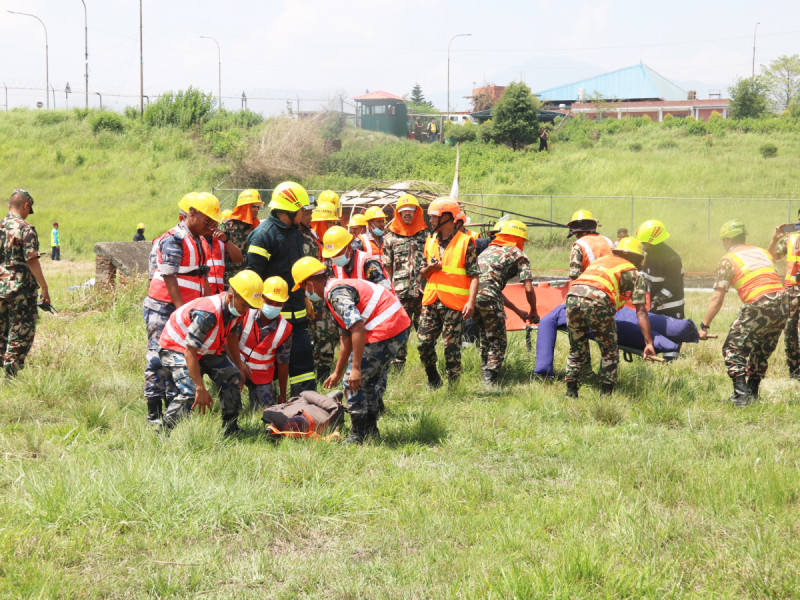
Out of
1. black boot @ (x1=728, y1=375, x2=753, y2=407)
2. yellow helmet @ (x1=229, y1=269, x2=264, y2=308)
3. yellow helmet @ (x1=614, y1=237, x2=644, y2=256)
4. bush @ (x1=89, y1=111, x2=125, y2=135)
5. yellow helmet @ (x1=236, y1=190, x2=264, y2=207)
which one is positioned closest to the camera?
yellow helmet @ (x1=229, y1=269, x2=264, y2=308)

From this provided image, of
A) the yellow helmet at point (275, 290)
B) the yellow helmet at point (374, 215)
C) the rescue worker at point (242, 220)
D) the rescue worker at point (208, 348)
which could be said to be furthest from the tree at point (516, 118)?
the rescue worker at point (208, 348)

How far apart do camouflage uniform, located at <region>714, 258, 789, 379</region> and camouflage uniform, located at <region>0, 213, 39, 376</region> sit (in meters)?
6.77

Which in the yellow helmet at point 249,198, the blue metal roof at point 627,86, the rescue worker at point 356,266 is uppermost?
the blue metal roof at point 627,86

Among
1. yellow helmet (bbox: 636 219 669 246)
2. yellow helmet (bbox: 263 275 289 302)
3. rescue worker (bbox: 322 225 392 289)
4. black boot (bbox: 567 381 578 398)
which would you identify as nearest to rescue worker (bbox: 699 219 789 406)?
yellow helmet (bbox: 636 219 669 246)

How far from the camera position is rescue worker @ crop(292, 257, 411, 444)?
5203 millimetres

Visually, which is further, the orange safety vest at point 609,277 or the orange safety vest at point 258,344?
the orange safety vest at point 609,277

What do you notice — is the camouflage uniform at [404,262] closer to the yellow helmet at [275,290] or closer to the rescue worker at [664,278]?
the rescue worker at [664,278]

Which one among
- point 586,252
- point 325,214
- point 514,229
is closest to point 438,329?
point 514,229

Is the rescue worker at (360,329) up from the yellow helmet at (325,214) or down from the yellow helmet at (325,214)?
down

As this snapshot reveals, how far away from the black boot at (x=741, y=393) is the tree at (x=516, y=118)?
36.0 metres

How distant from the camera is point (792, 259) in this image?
871cm

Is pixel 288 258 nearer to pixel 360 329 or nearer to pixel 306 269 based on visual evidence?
pixel 306 269

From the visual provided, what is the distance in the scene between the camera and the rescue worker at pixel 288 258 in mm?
6227

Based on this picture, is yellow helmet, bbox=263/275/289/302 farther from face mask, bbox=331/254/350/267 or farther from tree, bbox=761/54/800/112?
tree, bbox=761/54/800/112
